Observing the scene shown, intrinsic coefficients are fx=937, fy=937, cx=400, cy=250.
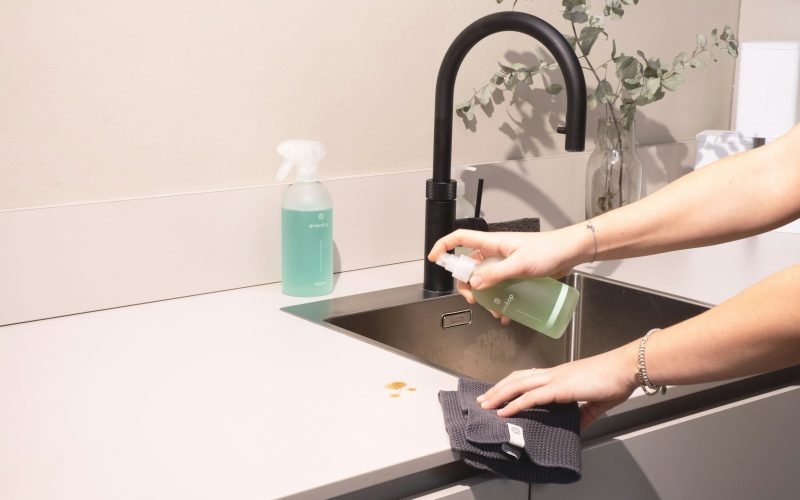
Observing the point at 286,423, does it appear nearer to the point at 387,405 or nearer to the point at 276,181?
the point at 387,405

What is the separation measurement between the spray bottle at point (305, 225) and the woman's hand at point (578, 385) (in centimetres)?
54

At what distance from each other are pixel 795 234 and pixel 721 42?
506 millimetres

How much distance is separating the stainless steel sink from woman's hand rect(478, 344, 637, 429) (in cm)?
44

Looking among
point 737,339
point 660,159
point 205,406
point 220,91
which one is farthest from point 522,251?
point 660,159

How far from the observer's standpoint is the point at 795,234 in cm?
201

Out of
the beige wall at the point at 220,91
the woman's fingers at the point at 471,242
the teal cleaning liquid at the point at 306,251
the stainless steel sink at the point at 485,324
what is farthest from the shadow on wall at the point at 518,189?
the woman's fingers at the point at 471,242

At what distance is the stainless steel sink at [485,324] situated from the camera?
148 centimetres

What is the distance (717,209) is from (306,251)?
0.64 metres

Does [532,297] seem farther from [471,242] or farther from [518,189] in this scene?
[518,189]

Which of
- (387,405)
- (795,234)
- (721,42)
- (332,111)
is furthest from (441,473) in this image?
(721,42)

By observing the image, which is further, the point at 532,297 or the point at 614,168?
the point at 614,168

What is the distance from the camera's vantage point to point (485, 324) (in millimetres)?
1595

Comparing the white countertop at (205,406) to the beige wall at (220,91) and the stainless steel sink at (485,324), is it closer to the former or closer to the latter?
the stainless steel sink at (485,324)

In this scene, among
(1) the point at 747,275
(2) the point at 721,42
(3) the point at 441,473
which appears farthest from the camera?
(2) the point at 721,42
